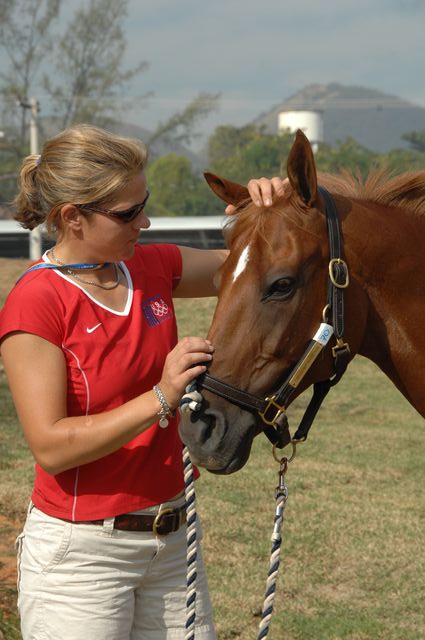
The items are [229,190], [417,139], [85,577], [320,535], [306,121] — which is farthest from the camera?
[417,139]

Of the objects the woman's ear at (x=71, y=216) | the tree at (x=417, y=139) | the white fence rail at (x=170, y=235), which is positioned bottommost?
the tree at (x=417, y=139)

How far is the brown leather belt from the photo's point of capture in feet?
8.81

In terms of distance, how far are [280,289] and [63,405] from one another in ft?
2.42

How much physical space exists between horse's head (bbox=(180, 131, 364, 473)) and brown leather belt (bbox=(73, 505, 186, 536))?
0.27 m

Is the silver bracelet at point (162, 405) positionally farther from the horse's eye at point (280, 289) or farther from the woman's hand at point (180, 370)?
the horse's eye at point (280, 289)

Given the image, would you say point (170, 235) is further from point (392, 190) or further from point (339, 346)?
point (339, 346)

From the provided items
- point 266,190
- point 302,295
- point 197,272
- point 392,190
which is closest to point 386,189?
point 392,190

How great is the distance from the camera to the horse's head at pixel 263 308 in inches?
103

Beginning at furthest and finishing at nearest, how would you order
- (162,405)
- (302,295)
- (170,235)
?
(170,235) < (302,295) < (162,405)

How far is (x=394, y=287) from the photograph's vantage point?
2961 mm

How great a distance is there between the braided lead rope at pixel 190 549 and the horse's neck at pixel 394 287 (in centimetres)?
77

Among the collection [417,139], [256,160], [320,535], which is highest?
[320,535]

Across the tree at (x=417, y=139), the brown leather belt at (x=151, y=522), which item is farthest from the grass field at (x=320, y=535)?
the tree at (x=417, y=139)

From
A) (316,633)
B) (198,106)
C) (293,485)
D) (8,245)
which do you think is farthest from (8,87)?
(316,633)
